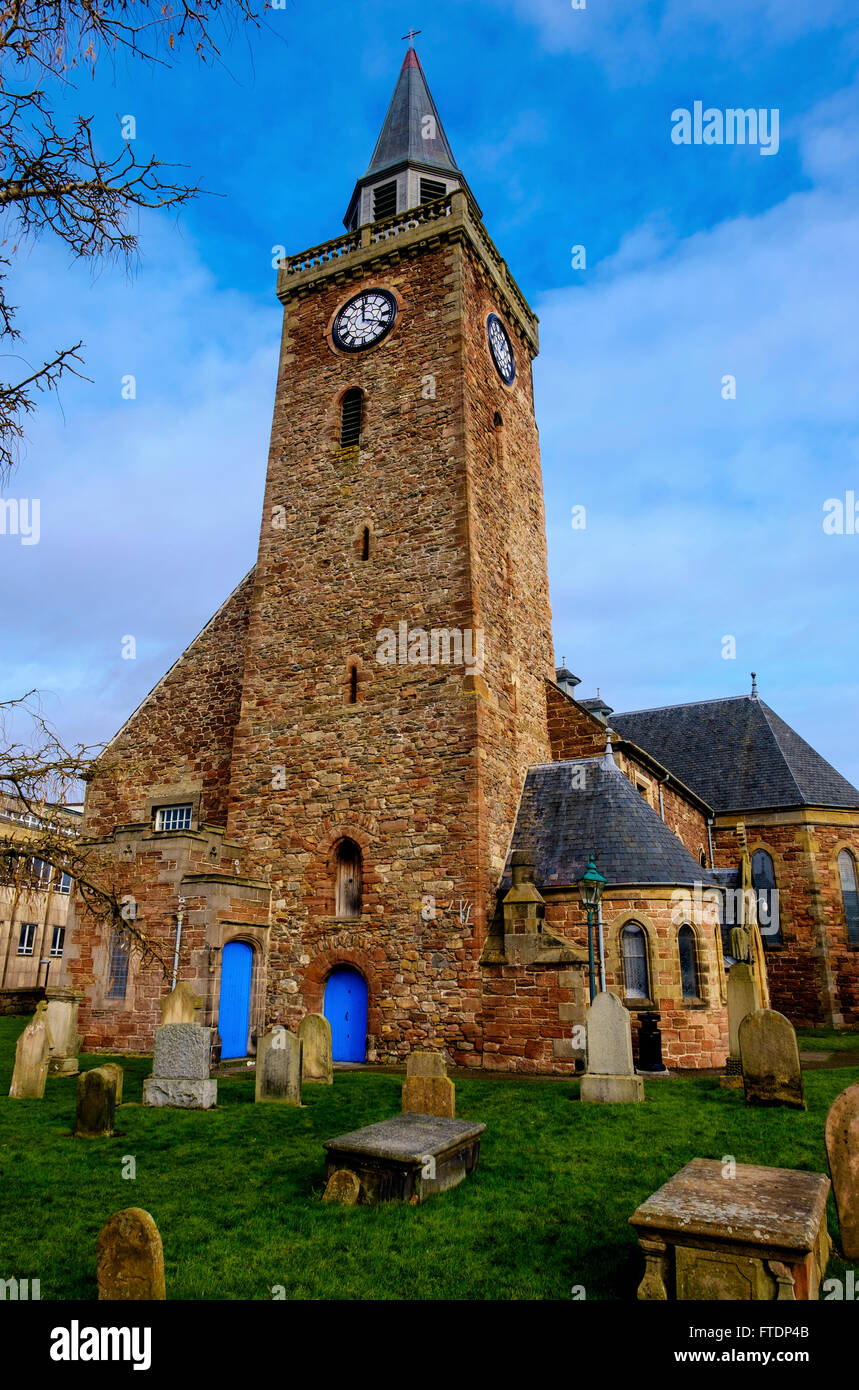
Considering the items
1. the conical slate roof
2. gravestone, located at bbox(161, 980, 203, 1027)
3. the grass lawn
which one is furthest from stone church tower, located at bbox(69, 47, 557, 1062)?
the grass lawn

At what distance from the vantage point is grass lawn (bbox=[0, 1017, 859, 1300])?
17.4 feet

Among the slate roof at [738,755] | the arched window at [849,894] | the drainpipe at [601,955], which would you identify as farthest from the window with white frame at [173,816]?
the arched window at [849,894]

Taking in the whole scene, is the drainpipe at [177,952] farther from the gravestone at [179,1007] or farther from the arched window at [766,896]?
the arched window at [766,896]

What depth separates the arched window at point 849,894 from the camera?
25406 millimetres

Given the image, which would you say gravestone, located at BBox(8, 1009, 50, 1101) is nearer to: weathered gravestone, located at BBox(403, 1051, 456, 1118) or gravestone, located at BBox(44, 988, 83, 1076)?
gravestone, located at BBox(44, 988, 83, 1076)

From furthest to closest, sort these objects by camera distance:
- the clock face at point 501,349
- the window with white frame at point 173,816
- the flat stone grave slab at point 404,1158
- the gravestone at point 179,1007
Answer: the clock face at point 501,349
the window with white frame at point 173,816
the gravestone at point 179,1007
the flat stone grave slab at point 404,1158

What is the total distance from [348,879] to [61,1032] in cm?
582

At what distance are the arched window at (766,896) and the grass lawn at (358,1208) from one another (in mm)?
15284

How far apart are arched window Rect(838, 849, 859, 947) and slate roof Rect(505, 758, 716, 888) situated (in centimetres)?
1169

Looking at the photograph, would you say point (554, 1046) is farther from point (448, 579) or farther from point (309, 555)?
point (309, 555)

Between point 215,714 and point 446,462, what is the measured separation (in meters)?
8.45

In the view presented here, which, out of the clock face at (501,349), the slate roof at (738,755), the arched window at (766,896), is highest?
the clock face at (501,349)

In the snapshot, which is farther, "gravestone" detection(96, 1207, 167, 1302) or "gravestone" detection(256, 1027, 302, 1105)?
"gravestone" detection(256, 1027, 302, 1105)

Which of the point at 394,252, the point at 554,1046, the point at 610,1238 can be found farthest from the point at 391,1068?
the point at 394,252
